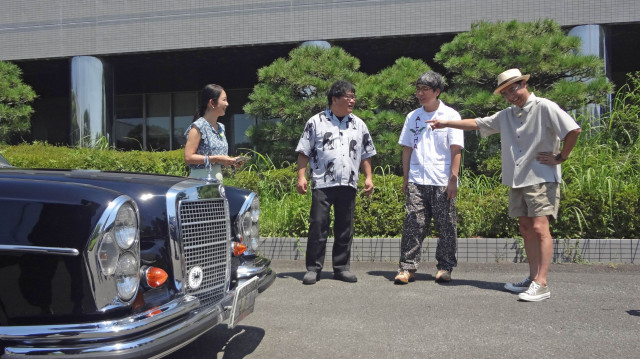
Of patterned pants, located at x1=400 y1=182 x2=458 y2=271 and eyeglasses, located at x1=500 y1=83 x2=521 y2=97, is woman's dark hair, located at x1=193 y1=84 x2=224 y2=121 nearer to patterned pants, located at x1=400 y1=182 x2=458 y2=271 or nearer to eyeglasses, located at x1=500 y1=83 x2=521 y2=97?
patterned pants, located at x1=400 y1=182 x2=458 y2=271

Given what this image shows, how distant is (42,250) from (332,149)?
2.81 m

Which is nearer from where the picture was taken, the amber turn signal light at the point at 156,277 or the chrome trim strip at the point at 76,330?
the chrome trim strip at the point at 76,330

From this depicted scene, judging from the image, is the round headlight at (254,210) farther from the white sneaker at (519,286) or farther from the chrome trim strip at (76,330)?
the white sneaker at (519,286)

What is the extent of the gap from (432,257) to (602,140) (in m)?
3.41

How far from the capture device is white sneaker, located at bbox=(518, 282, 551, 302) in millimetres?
3750

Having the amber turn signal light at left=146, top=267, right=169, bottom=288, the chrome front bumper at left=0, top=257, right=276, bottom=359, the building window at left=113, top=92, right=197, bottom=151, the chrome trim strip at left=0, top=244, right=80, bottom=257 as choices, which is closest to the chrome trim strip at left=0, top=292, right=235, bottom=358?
the chrome front bumper at left=0, top=257, right=276, bottom=359

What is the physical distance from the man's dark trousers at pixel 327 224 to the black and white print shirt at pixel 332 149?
9cm

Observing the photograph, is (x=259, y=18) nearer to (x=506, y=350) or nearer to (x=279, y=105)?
(x=279, y=105)

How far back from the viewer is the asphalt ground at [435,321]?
9.32 feet

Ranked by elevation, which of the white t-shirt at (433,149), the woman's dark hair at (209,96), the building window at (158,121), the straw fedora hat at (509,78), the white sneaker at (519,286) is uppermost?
the building window at (158,121)

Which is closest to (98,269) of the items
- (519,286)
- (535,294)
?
(535,294)

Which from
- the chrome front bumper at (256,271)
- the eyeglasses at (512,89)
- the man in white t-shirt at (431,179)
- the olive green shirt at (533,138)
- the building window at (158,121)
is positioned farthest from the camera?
the building window at (158,121)

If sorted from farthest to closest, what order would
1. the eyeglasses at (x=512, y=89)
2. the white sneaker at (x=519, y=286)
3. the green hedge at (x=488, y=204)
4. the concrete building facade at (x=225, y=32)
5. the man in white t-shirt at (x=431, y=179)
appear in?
1. the concrete building facade at (x=225, y=32)
2. the green hedge at (x=488, y=204)
3. the man in white t-shirt at (x=431, y=179)
4. the white sneaker at (x=519, y=286)
5. the eyeglasses at (x=512, y=89)

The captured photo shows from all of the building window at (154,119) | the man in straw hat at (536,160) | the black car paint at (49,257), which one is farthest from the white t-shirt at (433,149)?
the building window at (154,119)
